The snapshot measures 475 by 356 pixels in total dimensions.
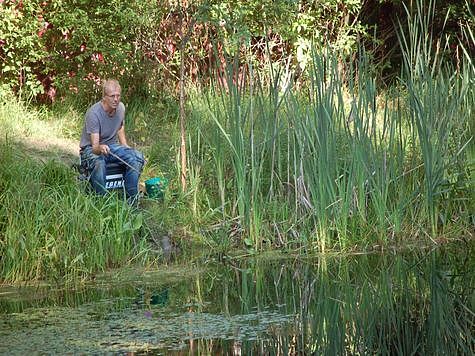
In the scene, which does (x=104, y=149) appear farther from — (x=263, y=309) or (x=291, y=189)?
(x=263, y=309)

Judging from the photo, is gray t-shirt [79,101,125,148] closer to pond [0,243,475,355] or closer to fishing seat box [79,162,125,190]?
fishing seat box [79,162,125,190]

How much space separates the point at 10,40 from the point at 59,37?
0.73m

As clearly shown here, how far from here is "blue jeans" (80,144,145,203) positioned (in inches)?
327

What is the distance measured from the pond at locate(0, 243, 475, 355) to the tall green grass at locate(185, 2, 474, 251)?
0.31 meters

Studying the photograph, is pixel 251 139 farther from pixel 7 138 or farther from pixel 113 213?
pixel 7 138

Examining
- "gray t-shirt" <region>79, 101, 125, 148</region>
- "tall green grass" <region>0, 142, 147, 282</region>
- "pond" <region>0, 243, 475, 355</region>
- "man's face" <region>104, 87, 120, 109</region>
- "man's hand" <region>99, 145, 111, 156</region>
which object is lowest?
"pond" <region>0, 243, 475, 355</region>

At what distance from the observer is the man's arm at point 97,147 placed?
27.3 feet

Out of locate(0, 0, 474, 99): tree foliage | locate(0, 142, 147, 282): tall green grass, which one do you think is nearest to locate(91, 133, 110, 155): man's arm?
locate(0, 142, 147, 282): tall green grass

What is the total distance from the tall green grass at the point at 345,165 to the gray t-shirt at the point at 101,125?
0.93 metres

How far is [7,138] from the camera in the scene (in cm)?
953

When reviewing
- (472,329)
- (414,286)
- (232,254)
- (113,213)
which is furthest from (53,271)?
(472,329)

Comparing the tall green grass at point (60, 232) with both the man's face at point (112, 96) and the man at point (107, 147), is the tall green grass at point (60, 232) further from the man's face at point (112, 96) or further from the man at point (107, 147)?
the man's face at point (112, 96)

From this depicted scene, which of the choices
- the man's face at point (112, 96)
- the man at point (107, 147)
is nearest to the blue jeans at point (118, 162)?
the man at point (107, 147)

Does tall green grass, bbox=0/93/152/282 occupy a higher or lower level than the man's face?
lower
